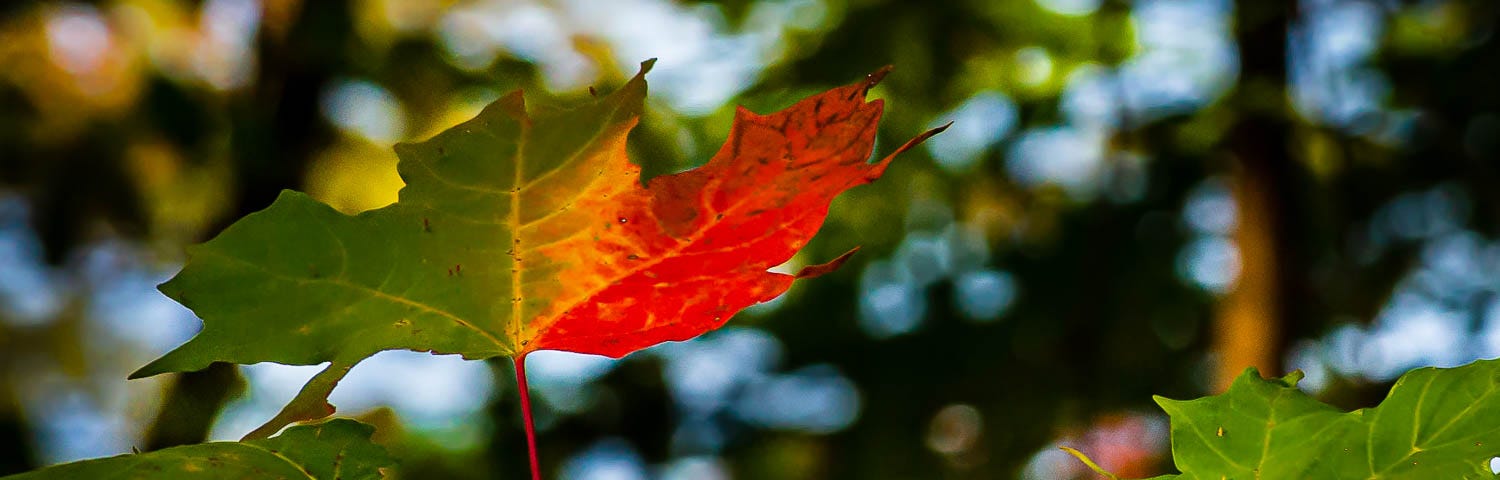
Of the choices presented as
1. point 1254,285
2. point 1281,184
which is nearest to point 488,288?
point 1254,285

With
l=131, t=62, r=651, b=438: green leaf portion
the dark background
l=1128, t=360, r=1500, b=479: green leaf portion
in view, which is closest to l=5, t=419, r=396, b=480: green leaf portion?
l=131, t=62, r=651, b=438: green leaf portion

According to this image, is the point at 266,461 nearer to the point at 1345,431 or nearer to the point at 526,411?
the point at 526,411

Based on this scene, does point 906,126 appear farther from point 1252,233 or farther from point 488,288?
point 488,288

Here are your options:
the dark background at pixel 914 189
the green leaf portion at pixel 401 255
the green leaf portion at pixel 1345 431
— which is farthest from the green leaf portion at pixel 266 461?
the dark background at pixel 914 189

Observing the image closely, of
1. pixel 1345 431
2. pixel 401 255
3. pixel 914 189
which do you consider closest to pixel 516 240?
pixel 401 255

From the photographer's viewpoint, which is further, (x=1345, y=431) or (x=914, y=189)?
(x=914, y=189)

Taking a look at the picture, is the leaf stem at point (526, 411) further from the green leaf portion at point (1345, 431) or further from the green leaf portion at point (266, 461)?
the green leaf portion at point (1345, 431)

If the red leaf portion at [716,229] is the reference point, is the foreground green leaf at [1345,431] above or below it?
below
